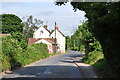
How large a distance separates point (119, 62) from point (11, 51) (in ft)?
44.8

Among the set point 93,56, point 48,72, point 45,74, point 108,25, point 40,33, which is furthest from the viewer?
point 40,33

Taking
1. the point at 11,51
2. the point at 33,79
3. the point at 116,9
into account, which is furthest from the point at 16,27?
the point at 116,9

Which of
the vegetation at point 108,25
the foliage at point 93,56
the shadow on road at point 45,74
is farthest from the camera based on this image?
the foliage at point 93,56

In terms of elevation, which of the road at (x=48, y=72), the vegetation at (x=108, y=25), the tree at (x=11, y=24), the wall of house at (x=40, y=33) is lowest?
the road at (x=48, y=72)

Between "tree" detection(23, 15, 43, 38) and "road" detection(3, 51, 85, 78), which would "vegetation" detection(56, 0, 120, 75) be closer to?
"road" detection(3, 51, 85, 78)

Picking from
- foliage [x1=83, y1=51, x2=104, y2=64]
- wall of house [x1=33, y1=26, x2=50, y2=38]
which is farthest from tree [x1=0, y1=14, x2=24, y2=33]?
foliage [x1=83, y1=51, x2=104, y2=64]

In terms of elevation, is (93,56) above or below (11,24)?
below

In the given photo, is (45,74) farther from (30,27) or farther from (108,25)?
(30,27)

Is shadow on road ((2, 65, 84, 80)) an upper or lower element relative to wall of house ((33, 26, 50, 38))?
lower

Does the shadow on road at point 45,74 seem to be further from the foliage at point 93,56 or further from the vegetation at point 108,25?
the foliage at point 93,56

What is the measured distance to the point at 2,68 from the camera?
1961 centimetres

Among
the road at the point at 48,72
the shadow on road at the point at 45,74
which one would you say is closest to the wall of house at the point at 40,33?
the road at the point at 48,72

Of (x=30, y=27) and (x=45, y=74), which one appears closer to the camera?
(x=45, y=74)

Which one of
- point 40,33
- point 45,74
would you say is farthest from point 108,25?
point 40,33
